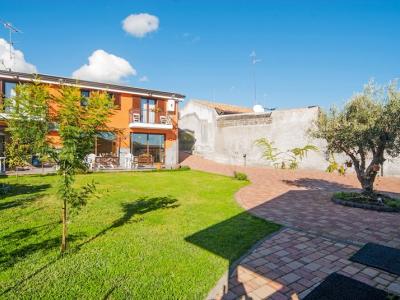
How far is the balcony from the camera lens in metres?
22.3

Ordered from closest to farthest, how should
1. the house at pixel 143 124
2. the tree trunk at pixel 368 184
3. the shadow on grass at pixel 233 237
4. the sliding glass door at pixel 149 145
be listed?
the shadow on grass at pixel 233 237 → the tree trunk at pixel 368 184 → the house at pixel 143 124 → the sliding glass door at pixel 149 145

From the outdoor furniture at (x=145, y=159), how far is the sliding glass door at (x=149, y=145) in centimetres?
113

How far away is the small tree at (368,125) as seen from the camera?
8844 millimetres

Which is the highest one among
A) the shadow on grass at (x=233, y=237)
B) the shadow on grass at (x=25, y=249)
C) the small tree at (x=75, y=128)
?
the small tree at (x=75, y=128)

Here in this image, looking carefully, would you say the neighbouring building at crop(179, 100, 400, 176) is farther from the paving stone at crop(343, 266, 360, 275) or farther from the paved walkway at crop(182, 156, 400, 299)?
the paving stone at crop(343, 266, 360, 275)

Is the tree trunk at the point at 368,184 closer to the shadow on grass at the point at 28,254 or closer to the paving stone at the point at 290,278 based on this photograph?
the paving stone at the point at 290,278

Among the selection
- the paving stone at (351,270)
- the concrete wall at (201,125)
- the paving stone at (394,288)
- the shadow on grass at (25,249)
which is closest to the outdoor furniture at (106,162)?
the concrete wall at (201,125)

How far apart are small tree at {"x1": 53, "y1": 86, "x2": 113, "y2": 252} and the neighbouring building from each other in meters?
15.6

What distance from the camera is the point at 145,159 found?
863 inches

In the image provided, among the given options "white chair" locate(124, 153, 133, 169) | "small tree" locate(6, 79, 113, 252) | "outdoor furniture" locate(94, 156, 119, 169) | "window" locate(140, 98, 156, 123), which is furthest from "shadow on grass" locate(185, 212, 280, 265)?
"window" locate(140, 98, 156, 123)

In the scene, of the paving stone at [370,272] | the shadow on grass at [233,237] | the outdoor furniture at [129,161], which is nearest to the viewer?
the paving stone at [370,272]

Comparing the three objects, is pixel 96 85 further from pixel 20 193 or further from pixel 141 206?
pixel 141 206

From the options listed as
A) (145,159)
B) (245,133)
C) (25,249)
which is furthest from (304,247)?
(245,133)

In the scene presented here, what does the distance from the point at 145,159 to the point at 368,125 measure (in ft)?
53.9
